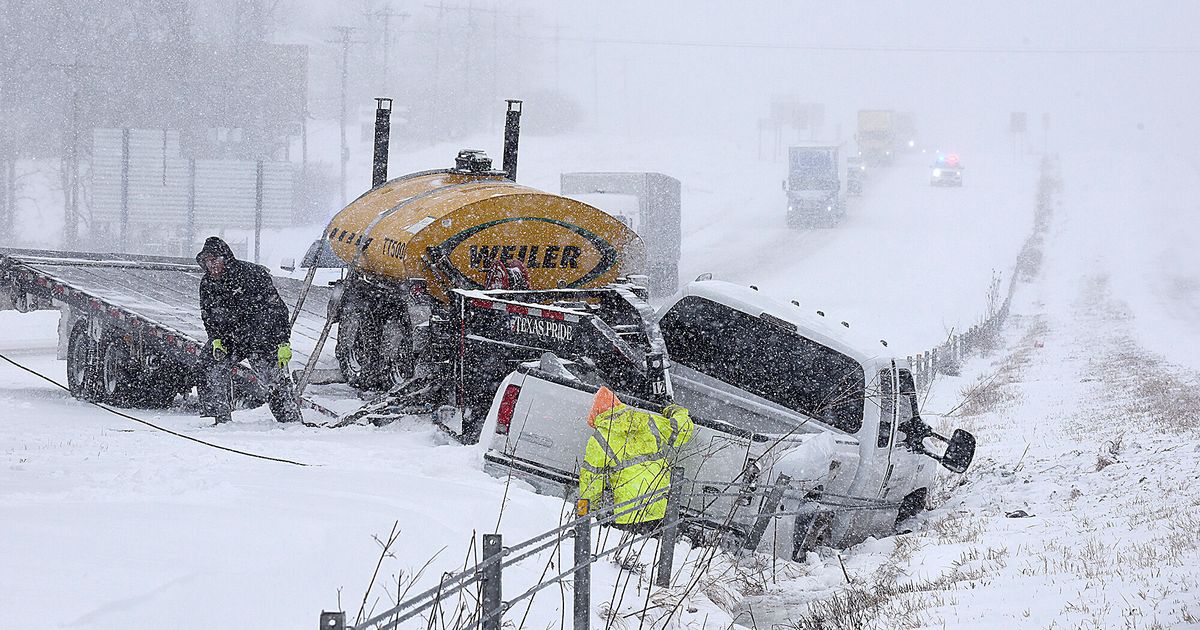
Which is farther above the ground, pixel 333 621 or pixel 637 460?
pixel 333 621

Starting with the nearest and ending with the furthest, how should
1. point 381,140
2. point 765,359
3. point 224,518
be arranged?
point 224,518, point 765,359, point 381,140

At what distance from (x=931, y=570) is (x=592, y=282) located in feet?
17.3

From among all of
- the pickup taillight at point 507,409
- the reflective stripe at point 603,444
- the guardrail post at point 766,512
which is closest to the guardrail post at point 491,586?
the reflective stripe at point 603,444

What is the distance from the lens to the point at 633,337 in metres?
8.55

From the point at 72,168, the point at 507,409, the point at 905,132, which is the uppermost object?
the point at 905,132

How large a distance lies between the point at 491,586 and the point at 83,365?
1043cm

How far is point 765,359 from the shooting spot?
9.28 m

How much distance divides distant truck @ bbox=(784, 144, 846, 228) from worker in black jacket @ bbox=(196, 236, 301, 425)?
42242 millimetres

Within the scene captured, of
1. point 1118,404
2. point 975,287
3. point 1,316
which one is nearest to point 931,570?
point 1118,404

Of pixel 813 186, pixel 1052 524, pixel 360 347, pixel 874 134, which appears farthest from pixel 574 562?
pixel 874 134

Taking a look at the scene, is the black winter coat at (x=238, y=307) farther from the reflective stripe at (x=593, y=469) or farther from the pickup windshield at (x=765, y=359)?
the reflective stripe at (x=593, y=469)

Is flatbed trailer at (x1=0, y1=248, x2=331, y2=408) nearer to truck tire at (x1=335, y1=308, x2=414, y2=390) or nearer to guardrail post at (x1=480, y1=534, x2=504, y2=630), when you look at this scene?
truck tire at (x1=335, y1=308, x2=414, y2=390)

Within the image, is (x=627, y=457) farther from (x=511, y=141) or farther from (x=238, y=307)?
(x=511, y=141)

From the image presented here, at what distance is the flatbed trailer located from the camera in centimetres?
1152
